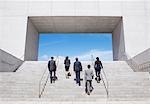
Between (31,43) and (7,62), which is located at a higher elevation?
(31,43)

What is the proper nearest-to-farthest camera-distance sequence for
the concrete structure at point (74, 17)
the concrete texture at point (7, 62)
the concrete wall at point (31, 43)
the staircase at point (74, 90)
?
the staircase at point (74, 90) → the concrete texture at point (7, 62) → the concrete structure at point (74, 17) → the concrete wall at point (31, 43)

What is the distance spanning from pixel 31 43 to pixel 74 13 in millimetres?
5887

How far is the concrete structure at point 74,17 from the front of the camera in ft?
61.1

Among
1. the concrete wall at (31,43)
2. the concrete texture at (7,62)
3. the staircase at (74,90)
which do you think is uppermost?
the concrete wall at (31,43)

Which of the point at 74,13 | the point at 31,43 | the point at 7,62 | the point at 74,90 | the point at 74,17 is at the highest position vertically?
the point at 74,13

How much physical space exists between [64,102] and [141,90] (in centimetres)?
371

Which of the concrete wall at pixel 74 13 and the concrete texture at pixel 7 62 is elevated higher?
the concrete wall at pixel 74 13

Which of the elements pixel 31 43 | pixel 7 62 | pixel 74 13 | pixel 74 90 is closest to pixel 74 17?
pixel 74 13

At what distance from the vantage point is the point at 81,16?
19.2m

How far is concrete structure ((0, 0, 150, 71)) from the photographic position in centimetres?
1861

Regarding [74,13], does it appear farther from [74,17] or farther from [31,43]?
[31,43]

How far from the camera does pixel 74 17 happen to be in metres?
19.5

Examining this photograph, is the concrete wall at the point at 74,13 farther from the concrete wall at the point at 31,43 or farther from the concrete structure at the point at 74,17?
the concrete wall at the point at 31,43

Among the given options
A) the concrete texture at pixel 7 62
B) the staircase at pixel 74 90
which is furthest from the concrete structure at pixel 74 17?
the staircase at pixel 74 90
